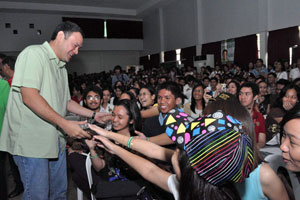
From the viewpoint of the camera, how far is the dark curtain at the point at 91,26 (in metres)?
15.8

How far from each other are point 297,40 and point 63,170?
29.5 feet

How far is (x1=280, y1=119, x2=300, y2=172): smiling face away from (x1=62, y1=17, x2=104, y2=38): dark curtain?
1593 centimetres

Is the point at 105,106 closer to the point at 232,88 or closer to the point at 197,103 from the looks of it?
the point at 197,103

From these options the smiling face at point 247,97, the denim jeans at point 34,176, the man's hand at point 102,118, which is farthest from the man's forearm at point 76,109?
the smiling face at point 247,97

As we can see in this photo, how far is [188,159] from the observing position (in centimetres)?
89

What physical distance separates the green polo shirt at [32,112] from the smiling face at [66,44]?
0.25 ft

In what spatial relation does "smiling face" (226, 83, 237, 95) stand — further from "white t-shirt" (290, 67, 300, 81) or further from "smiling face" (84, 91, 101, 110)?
"white t-shirt" (290, 67, 300, 81)

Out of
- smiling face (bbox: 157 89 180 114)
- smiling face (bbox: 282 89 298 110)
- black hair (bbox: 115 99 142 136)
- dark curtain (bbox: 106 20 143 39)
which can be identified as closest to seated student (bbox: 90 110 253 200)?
black hair (bbox: 115 99 142 136)

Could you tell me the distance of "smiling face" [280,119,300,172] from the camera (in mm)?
1095

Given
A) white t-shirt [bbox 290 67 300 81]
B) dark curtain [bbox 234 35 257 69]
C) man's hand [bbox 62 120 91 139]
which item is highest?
dark curtain [bbox 234 35 257 69]

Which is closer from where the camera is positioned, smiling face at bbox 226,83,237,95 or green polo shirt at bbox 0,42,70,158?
green polo shirt at bbox 0,42,70,158

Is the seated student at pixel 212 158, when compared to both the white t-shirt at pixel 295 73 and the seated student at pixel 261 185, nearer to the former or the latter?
the seated student at pixel 261 185

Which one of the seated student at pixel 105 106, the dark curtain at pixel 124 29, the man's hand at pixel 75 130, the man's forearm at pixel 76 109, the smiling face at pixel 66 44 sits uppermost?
the dark curtain at pixel 124 29

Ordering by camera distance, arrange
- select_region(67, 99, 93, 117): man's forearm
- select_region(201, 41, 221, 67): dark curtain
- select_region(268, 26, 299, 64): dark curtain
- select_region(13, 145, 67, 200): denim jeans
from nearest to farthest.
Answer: select_region(13, 145, 67, 200): denim jeans
select_region(67, 99, 93, 117): man's forearm
select_region(268, 26, 299, 64): dark curtain
select_region(201, 41, 221, 67): dark curtain
